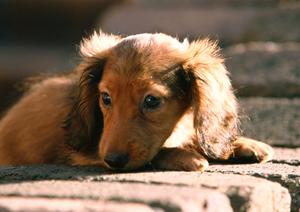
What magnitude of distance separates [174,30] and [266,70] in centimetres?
211

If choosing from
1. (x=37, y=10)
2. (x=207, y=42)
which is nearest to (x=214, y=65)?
(x=207, y=42)

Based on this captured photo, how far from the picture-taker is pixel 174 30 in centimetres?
892

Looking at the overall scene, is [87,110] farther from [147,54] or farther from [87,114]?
[147,54]

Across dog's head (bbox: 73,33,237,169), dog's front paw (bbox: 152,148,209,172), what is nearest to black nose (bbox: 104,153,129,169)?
dog's head (bbox: 73,33,237,169)

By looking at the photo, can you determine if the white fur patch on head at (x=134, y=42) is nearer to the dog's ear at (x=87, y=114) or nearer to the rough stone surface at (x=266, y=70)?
the dog's ear at (x=87, y=114)

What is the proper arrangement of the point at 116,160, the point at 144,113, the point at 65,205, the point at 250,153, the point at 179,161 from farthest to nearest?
the point at 250,153
the point at 144,113
the point at 179,161
the point at 116,160
the point at 65,205

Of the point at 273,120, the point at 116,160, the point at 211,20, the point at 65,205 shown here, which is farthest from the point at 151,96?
the point at 211,20

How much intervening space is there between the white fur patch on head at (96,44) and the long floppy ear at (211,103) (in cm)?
46

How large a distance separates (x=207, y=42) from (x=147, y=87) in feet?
2.06

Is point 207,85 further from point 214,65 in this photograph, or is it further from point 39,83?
point 39,83

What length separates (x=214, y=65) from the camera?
446 cm

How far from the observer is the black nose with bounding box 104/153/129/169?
3781 mm

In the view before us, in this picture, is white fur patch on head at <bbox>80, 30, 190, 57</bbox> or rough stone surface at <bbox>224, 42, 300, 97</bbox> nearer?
white fur patch on head at <bbox>80, 30, 190, 57</bbox>

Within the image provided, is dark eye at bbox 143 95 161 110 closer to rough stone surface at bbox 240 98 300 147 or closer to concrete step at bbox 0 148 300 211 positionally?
concrete step at bbox 0 148 300 211
